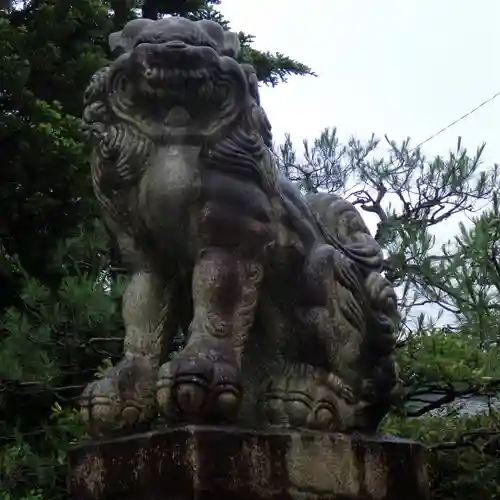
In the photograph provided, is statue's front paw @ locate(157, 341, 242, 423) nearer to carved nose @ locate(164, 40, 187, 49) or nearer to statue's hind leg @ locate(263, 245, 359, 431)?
statue's hind leg @ locate(263, 245, 359, 431)

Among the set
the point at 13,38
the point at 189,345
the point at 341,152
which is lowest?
the point at 189,345

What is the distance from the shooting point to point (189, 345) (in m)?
2.15

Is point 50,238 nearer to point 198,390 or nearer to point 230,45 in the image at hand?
point 230,45

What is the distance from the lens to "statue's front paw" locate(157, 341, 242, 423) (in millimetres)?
2039

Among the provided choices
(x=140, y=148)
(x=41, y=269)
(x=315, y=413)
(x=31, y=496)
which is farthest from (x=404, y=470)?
(x=41, y=269)

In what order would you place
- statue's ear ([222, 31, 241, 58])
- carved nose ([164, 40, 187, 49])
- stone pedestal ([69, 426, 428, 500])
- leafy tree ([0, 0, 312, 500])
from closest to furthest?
stone pedestal ([69, 426, 428, 500]) < carved nose ([164, 40, 187, 49]) < statue's ear ([222, 31, 241, 58]) < leafy tree ([0, 0, 312, 500])

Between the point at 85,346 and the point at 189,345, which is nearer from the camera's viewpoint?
→ the point at 189,345

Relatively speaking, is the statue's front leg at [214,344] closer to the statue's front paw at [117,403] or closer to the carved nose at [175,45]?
the statue's front paw at [117,403]

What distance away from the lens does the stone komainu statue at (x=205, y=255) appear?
85.6 inches

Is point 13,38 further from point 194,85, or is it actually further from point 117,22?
point 194,85

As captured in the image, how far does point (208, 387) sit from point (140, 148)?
0.57 meters

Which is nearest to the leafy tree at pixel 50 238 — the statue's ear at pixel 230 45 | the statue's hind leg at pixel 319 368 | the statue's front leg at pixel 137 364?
the statue's front leg at pixel 137 364

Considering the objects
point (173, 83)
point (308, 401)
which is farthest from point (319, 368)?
point (173, 83)

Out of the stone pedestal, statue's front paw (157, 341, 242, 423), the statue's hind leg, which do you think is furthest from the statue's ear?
the stone pedestal
